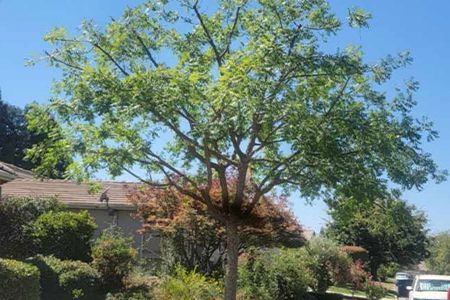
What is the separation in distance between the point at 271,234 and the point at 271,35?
29.0ft

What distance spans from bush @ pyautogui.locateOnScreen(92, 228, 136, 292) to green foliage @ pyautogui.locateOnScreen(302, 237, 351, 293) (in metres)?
8.68

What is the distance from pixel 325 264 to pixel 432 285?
417 cm

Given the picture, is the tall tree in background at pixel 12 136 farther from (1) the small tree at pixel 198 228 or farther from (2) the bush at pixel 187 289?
(2) the bush at pixel 187 289

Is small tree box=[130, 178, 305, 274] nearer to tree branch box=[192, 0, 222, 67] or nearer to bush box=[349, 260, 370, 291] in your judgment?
tree branch box=[192, 0, 222, 67]

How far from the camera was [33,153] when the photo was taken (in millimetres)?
13773

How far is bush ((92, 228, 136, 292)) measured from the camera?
17375 millimetres

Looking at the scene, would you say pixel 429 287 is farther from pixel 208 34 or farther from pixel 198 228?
pixel 208 34

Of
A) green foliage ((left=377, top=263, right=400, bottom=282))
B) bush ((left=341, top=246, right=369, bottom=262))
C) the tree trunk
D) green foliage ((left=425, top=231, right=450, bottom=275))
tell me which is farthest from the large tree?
green foliage ((left=425, top=231, right=450, bottom=275))

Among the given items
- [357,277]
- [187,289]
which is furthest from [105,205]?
[187,289]

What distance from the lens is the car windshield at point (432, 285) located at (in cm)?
2266

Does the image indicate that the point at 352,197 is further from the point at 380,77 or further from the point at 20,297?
the point at 20,297

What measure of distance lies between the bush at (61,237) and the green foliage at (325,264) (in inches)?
361

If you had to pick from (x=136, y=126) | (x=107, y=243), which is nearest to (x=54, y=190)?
(x=107, y=243)

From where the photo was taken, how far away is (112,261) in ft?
57.6
